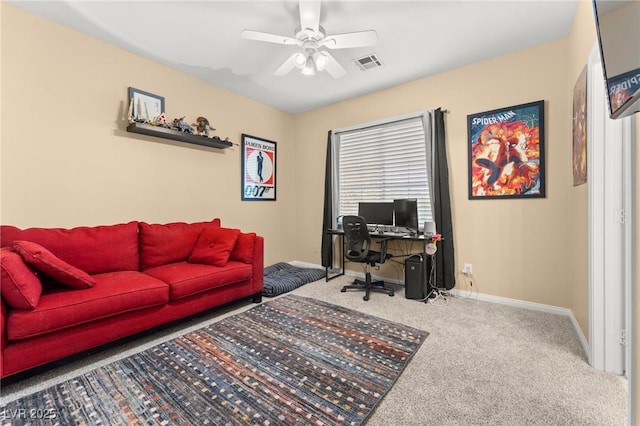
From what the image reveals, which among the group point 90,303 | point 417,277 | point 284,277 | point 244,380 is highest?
point 90,303

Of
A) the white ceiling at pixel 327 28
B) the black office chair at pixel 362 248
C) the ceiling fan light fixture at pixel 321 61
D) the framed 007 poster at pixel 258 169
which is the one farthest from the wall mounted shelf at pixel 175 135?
the black office chair at pixel 362 248

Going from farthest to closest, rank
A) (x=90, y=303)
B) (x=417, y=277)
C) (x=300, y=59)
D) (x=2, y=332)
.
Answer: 1. (x=417, y=277)
2. (x=300, y=59)
3. (x=90, y=303)
4. (x=2, y=332)

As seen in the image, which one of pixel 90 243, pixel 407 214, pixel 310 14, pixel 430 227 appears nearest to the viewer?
pixel 310 14

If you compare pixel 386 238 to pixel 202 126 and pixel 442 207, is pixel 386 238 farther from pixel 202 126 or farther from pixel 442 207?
pixel 202 126

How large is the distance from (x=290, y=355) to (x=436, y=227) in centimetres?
228

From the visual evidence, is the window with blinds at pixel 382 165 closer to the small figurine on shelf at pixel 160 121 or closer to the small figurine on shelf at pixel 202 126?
the small figurine on shelf at pixel 202 126

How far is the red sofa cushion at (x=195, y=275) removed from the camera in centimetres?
231

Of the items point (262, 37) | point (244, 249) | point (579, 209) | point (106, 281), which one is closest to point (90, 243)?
point (106, 281)

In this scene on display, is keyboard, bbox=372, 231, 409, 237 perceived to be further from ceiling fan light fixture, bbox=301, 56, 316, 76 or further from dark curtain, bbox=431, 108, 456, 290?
ceiling fan light fixture, bbox=301, 56, 316, 76

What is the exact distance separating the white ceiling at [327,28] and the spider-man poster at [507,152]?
686 millimetres

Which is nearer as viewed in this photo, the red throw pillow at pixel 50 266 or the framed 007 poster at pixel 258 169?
the red throw pillow at pixel 50 266

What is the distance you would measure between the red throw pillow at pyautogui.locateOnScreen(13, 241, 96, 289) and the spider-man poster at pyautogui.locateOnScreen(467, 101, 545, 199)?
3754mm

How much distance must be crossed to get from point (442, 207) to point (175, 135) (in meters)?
3.21

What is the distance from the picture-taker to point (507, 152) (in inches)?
116
